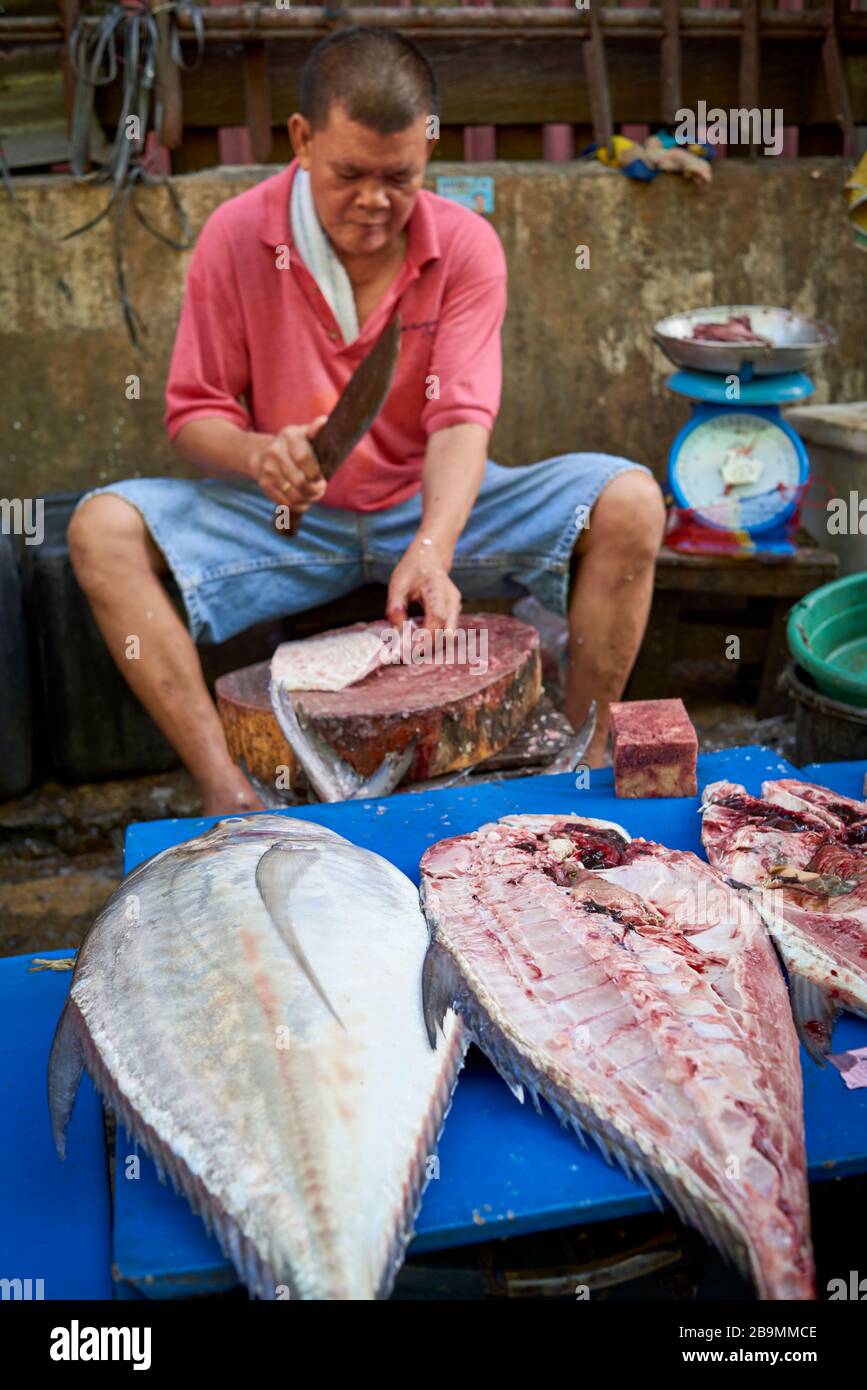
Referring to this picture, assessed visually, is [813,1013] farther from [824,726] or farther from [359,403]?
[359,403]

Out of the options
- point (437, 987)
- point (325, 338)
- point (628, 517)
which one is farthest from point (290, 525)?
point (437, 987)

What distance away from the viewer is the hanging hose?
5.06m

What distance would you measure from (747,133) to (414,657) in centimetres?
397

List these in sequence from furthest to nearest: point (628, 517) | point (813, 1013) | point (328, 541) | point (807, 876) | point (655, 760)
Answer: point (328, 541) < point (628, 517) < point (655, 760) < point (807, 876) < point (813, 1013)

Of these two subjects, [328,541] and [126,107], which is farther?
[126,107]

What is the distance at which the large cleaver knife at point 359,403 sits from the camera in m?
3.02

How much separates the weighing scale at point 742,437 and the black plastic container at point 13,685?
2271mm

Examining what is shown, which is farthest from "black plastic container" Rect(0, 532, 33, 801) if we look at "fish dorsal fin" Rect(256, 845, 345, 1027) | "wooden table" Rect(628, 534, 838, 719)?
"fish dorsal fin" Rect(256, 845, 345, 1027)

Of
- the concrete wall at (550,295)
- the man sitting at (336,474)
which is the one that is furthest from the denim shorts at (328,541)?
the concrete wall at (550,295)

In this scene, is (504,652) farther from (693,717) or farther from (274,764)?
(693,717)

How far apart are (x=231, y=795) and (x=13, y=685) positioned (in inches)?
45.3

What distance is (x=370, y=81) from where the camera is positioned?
11.1 ft

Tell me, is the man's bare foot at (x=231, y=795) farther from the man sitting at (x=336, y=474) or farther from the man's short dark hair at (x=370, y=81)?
the man's short dark hair at (x=370, y=81)

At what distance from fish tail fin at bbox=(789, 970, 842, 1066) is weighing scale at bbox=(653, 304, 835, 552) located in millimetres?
2937
